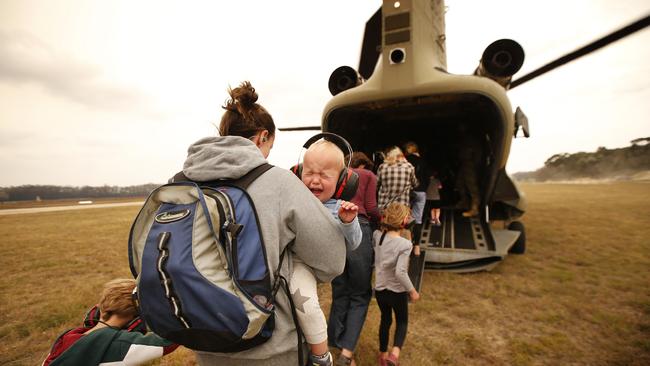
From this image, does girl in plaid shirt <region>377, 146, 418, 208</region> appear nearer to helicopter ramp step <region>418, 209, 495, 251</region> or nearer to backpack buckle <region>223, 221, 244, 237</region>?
helicopter ramp step <region>418, 209, 495, 251</region>

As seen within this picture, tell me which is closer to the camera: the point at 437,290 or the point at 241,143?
the point at 241,143

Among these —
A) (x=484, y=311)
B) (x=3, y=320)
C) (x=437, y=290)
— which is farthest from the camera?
(x=437, y=290)

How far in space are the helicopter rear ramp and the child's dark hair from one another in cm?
353

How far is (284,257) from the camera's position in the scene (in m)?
1.11

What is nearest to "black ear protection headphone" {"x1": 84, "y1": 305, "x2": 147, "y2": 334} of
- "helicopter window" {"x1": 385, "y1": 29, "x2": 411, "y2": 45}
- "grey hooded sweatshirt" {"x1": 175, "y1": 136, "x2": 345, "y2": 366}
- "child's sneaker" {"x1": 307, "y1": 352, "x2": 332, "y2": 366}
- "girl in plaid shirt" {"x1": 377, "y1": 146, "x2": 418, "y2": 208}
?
"grey hooded sweatshirt" {"x1": 175, "y1": 136, "x2": 345, "y2": 366}

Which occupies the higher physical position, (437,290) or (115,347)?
(115,347)

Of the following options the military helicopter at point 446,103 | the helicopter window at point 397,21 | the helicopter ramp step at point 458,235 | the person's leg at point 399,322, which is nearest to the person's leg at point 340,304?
the person's leg at point 399,322

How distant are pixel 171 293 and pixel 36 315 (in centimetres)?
448

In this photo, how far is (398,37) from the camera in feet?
14.1

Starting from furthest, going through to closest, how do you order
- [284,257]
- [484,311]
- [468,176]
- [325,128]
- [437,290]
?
[468,176]
[325,128]
[437,290]
[484,311]
[284,257]

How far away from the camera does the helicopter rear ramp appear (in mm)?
4402

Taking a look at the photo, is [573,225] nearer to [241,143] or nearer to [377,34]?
[377,34]

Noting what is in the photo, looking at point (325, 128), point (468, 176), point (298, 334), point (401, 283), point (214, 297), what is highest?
point (325, 128)

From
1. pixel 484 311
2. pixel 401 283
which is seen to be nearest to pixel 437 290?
pixel 484 311
